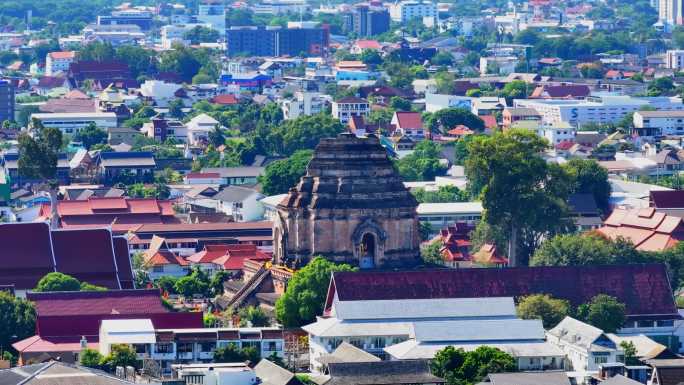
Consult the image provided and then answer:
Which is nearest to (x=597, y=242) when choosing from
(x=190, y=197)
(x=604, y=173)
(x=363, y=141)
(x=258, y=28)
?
(x=363, y=141)

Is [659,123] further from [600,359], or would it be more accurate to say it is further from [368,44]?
[368,44]

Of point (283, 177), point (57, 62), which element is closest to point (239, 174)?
point (283, 177)

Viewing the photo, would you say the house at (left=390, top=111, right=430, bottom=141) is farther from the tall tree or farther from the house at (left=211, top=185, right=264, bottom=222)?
the tall tree

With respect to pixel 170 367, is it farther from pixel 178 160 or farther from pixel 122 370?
pixel 178 160

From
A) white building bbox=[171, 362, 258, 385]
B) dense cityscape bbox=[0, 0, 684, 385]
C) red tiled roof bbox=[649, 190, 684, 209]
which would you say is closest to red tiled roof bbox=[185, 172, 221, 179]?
dense cityscape bbox=[0, 0, 684, 385]

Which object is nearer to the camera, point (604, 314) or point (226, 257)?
point (604, 314)

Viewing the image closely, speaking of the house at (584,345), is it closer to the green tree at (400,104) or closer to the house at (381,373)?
the house at (381,373)
